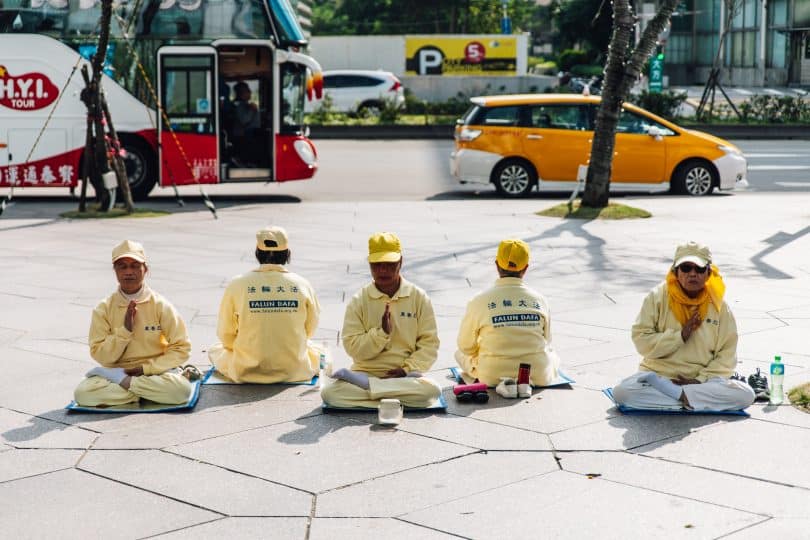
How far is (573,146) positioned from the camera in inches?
745

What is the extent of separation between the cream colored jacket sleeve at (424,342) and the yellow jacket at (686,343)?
1.19m

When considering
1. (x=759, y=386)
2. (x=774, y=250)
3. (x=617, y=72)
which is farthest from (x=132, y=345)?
(x=617, y=72)

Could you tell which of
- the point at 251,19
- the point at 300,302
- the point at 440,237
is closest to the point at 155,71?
the point at 251,19

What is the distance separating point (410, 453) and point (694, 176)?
46.9 feet

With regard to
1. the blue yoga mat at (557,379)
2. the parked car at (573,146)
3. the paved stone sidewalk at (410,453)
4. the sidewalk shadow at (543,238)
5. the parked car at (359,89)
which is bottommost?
the paved stone sidewalk at (410,453)

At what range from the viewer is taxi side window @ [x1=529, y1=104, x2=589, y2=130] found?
19.0 m

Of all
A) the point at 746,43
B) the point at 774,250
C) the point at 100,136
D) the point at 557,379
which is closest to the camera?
the point at 557,379

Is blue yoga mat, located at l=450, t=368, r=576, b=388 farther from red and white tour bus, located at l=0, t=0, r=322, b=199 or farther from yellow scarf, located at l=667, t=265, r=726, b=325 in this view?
red and white tour bus, located at l=0, t=0, r=322, b=199

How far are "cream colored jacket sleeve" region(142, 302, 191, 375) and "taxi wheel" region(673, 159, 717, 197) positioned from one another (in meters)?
13.6

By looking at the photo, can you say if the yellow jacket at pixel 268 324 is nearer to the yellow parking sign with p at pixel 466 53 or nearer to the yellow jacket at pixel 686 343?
the yellow jacket at pixel 686 343

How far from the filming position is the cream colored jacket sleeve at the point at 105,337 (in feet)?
22.4

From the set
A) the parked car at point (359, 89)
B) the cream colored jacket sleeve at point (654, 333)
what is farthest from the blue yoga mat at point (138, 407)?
the parked car at point (359, 89)

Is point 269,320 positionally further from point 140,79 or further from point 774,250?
point 140,79

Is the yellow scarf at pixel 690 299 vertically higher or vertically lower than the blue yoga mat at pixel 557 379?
higher
